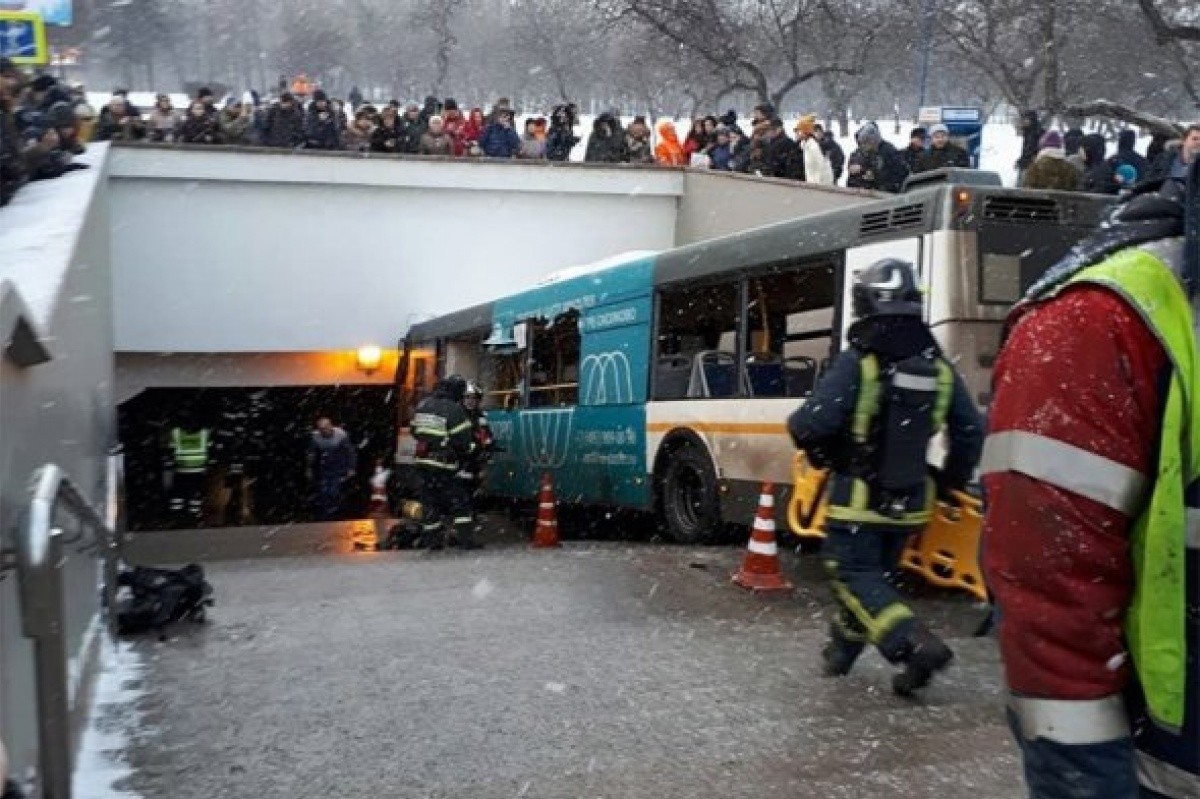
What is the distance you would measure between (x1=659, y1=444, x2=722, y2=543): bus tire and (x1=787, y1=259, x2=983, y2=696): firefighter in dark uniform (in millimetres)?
4434

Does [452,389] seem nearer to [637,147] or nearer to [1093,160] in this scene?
[1093,160]

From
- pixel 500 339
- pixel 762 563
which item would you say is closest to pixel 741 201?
pixel 500 339

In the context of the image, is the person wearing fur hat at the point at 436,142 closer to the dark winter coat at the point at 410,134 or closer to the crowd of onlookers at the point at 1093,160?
the dark winter coat at the point at 410,134

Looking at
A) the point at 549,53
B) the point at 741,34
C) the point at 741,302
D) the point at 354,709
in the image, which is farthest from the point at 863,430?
the point at 549,53

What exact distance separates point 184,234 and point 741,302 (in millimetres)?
12377

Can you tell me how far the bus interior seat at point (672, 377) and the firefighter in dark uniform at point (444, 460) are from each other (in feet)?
6.00

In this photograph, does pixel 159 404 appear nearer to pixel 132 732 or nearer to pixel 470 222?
pixel 470 222

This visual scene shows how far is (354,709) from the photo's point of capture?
16.5 ft

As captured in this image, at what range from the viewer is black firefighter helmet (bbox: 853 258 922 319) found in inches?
204

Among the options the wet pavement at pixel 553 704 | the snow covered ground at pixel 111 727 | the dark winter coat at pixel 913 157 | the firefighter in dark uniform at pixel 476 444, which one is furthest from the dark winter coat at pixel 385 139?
the snow covered ground at pixel 111 727

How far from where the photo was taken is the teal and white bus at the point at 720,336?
24.6 ft

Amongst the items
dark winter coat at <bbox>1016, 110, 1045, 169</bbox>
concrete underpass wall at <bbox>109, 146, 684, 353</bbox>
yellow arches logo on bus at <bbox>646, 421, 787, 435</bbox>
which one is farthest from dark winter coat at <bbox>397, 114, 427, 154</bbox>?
yellow arches logo on bus at <bbox>646, 421, 787, 435</bbox>

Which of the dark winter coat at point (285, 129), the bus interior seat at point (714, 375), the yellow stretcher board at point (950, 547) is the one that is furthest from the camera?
the dark winter coat at point (285, 129)

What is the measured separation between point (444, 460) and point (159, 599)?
455cm
